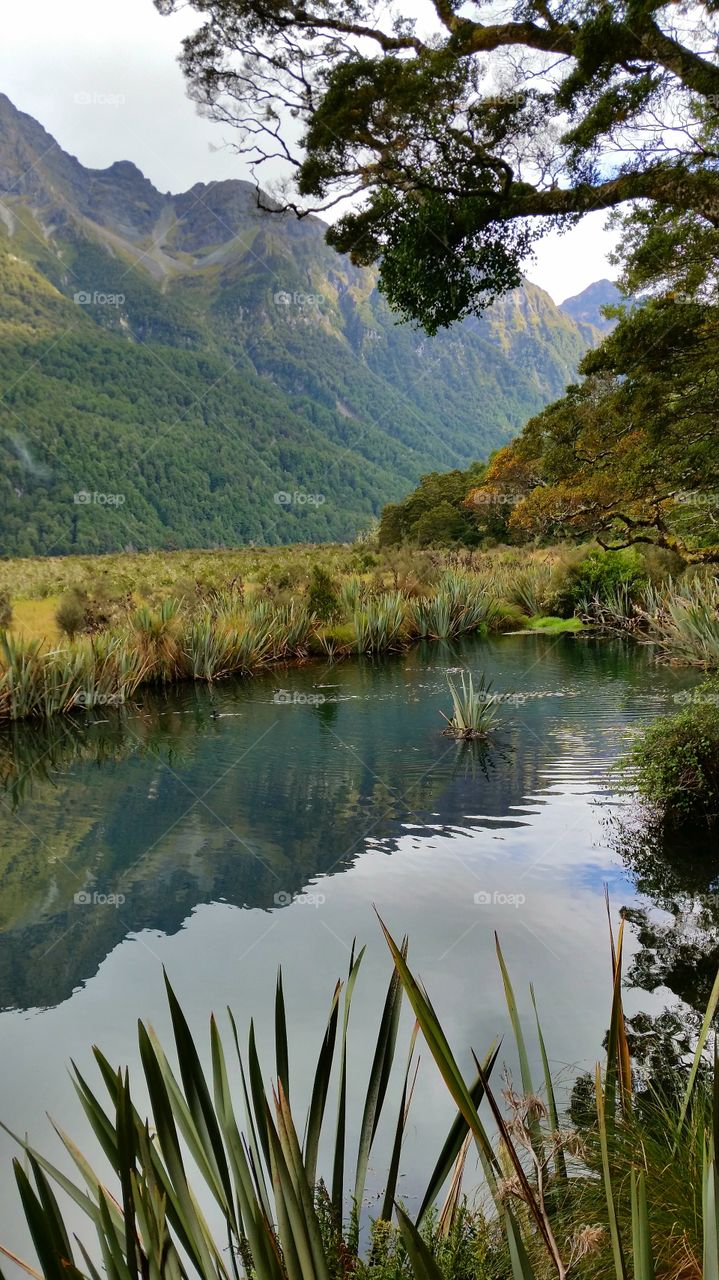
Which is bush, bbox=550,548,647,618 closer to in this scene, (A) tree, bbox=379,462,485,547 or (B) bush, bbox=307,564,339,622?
(B) bush, bbox=307,564,339,622

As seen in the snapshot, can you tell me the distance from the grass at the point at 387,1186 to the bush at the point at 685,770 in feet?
13.8

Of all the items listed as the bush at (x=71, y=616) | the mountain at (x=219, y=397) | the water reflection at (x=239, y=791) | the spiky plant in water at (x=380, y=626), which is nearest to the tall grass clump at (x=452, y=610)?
the spiky plant in water at (x=380, y=626)

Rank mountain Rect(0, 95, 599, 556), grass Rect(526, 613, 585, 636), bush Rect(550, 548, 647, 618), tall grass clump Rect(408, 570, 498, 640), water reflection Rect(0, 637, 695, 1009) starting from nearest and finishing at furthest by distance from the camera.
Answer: water reflection Rect(0, 637, 695, 1009) < tall grass clump Rect(408, 570, 498, 640) < bush Rect(550, 548, 647, 618) < grass Rect(526, 613, 585, 636) < mountain Rect(0, 95, 599, 556)

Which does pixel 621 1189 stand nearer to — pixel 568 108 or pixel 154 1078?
pixel 154 1078

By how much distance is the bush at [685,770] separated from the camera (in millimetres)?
6500

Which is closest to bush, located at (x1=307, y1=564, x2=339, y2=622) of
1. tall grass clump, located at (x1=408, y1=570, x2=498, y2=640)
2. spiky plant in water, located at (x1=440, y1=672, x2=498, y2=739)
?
tall grass clump, located at (x1=408, y1=570, x2=498, y2=640)

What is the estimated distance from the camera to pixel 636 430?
375 inches

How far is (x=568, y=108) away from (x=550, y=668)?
30.1ft

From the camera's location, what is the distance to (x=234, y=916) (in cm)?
559

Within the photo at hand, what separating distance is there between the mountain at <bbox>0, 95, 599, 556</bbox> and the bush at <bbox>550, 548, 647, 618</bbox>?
2914cm

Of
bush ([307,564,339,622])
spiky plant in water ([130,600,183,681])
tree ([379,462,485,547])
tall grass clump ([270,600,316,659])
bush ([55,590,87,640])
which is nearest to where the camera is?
spiky plant in water ([130,600,183,681])

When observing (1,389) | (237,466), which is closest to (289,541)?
(237,466)

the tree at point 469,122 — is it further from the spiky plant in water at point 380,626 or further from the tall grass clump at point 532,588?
the tall grass clump at point 532,588

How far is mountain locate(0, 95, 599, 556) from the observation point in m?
89.4
